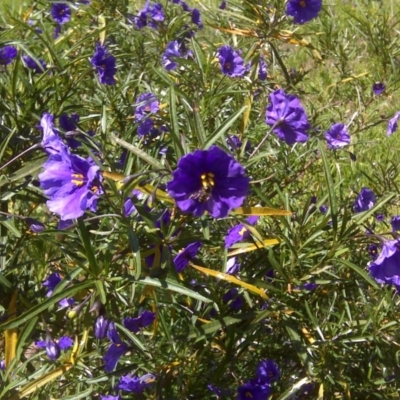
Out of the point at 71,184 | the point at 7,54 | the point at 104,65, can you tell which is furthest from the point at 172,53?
the point at 71,184

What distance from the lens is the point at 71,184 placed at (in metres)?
1.12

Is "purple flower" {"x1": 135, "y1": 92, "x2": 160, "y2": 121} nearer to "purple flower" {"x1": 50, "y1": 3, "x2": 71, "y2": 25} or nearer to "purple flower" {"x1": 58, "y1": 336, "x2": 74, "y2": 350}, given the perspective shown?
"purple flower" {"x1": 58, "y1": 336, "x2": 74, "y2": 350}

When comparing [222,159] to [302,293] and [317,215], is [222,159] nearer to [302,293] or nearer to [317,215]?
[302,293]

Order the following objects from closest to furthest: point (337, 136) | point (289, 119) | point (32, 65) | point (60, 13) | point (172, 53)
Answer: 1. point (289, 119)
2. point (32, 65)
3. point (172, 53)
4. point (337, 136)
5. point (60, 13)

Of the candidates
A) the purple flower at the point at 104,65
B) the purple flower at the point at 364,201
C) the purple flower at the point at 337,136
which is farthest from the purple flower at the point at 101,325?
the purple flower at the point at 337,136

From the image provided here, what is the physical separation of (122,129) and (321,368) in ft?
2.64

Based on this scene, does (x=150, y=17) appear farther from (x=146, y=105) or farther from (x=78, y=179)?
(x=78, y=179)

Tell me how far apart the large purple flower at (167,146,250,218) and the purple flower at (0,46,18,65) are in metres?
0.76

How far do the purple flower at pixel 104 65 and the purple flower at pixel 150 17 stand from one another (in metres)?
0.49

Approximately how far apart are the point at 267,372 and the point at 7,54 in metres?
0.98

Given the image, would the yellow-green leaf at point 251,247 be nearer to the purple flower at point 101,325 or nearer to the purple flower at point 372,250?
the purple flower at point 101,325

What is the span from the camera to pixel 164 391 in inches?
59.4

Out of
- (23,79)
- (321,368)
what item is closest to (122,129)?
(23,79)

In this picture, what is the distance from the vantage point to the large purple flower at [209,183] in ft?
3.40
